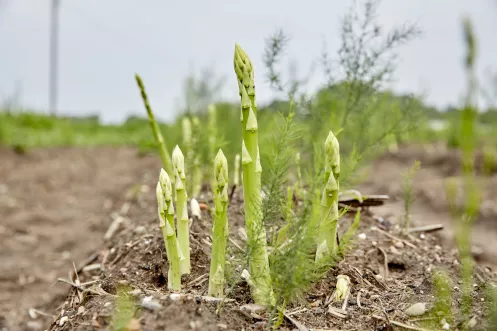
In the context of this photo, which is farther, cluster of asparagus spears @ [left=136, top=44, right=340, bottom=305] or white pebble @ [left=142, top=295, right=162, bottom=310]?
cluster of asparagus spears @ [left=136, top=44, right=340, bottom=305]

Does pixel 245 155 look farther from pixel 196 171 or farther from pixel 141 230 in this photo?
pixel 196 171

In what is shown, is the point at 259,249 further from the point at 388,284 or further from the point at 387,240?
the point at 387,240

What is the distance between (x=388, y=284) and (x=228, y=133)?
277 centimetres

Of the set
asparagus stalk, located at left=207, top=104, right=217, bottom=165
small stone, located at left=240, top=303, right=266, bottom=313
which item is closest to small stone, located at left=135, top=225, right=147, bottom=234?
asparagus stalk, located at left=207, top=104, right=217, bottom=165

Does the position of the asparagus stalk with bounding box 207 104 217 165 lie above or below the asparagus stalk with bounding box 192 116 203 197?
above

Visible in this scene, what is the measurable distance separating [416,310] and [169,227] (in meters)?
0.90

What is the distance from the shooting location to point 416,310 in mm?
1848

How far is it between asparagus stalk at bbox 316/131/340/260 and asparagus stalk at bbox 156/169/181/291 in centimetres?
53

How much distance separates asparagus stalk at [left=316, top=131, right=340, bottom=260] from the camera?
195 centimetres

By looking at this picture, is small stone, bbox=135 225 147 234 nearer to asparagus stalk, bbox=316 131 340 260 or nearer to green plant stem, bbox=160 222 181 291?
green plant stem, bbox=160 222 181 291

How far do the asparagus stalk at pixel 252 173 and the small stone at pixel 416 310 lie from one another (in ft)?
1.59

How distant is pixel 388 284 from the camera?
227 cm

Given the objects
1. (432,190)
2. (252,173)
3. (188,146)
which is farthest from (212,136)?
(432,190)

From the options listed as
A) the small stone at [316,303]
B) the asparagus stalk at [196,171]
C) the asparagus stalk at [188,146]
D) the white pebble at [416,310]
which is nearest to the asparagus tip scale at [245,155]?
the small stone at [316,303]
